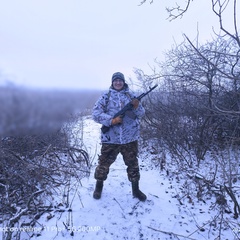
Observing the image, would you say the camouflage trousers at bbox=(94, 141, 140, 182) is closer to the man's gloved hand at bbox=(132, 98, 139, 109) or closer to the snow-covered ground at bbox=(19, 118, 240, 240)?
the snow-covered ground at bbox=(19, 118, 240, 240)

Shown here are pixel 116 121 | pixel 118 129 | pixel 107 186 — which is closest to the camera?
pixel 116 121

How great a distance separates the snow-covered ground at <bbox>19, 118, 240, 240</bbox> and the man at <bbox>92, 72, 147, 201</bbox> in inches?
9.1

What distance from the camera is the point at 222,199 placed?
9.33 feet

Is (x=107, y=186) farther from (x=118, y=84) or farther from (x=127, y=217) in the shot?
(x=118, y=84)

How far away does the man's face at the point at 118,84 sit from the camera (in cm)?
291

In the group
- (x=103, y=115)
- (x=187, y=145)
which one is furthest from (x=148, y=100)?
(x=103, y=115)

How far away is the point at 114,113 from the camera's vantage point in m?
2.91

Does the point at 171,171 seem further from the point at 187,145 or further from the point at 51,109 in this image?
the point at 51,109

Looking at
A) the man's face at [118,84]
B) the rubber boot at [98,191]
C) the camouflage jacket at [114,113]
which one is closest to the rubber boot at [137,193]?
the rubber boot at [98,191]

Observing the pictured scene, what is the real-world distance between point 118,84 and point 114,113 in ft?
1.44

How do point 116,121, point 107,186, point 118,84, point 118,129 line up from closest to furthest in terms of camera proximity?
point 116,121
point 118,129
point 118,84
point 107,186

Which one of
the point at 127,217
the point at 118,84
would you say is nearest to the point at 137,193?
the point at 127,217

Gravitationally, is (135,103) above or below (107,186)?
above

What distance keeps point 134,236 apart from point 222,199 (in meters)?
1.44
